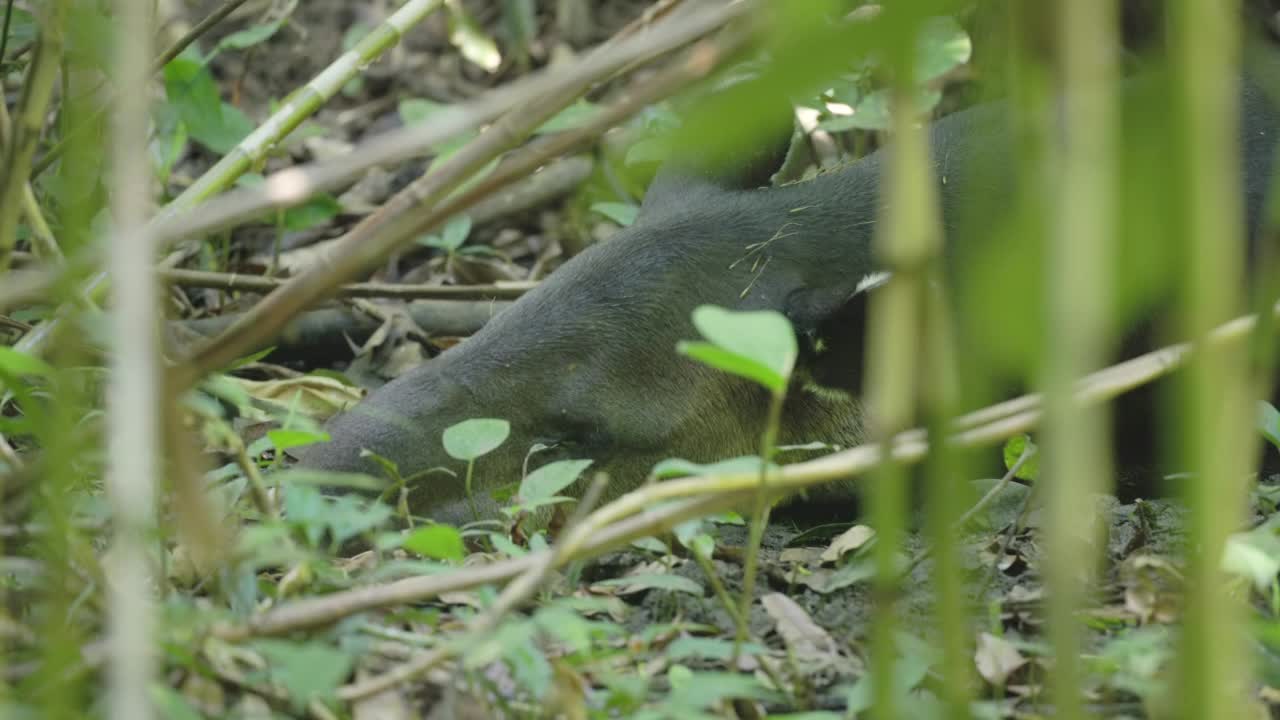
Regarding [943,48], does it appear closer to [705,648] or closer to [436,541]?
[705,648]

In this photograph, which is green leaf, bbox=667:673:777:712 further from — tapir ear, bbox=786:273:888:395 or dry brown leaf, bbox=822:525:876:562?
tapir ear, bbox=786:273:888:395

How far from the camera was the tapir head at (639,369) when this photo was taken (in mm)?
2779

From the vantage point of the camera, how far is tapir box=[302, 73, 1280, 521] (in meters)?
2.77

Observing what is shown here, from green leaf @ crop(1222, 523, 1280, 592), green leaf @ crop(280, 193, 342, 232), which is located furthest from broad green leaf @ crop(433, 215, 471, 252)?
green leaf @ crop(1222, 523, 1280, 592)

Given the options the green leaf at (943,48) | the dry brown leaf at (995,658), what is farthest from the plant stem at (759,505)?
the green leaf at (943,48)

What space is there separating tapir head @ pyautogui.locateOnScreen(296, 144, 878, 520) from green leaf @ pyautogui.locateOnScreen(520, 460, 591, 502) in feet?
2.30

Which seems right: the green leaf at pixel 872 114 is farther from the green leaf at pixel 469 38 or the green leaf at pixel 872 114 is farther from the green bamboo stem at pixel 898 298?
the green bamboo stem at pixel 898 298

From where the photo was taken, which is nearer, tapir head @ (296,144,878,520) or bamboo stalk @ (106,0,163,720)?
bamboo stalk @ (106,0,163,720)

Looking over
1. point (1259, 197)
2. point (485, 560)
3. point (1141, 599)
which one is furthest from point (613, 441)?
point (1259, 197)

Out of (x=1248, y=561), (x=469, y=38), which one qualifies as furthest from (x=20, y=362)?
(x=469, y=38)

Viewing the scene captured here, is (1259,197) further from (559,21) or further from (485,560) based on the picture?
(559,21)

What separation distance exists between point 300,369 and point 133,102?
2.99m

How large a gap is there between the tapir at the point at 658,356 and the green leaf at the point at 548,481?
68 cm

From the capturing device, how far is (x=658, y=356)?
2.83m
